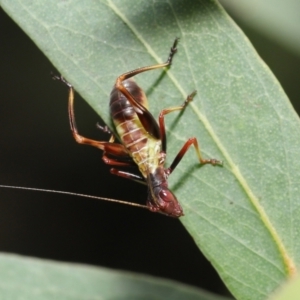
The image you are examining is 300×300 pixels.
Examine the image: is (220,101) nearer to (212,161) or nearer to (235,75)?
(235,75)

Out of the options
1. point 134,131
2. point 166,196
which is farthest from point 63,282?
point 134,131

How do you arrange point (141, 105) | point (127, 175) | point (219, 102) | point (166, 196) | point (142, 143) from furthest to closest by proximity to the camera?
point (127, 175) < point (142, 143) < point (166, 196) < point (141, 105) < point (219, 102)

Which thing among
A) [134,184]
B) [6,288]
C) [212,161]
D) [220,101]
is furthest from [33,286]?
[134,184]

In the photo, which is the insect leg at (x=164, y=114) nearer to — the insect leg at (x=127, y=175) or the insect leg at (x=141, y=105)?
the insect leg at (x=141, y=105)

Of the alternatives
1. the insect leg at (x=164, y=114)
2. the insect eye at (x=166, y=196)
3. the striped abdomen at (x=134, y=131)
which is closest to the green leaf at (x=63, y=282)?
the insect eye at (x=166, y=196)

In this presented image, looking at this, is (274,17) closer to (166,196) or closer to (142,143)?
(142,143)

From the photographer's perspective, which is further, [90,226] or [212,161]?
[90,226]

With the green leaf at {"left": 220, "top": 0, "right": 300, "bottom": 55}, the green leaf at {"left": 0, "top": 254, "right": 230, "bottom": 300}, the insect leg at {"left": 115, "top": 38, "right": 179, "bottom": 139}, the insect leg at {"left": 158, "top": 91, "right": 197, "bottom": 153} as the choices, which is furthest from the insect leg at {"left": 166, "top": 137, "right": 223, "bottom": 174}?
the green leaf at {"left": 220, "top": 0, "right": 300, "bottom": 55}
